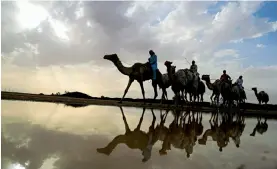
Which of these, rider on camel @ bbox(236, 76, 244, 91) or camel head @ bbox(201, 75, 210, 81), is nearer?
camel head @ bbox(201, 75, 210, 81)

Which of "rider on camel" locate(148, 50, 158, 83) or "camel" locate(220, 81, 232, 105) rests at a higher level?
"rider on camel" locate(148, 50, 158, 83)

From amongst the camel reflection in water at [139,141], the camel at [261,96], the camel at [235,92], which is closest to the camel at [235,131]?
the camel reflection in water at [139,141]

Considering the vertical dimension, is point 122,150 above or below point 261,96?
below

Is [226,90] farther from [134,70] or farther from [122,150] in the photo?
[122,150]

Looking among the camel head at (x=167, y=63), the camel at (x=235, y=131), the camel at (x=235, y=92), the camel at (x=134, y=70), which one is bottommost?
the camel at (x=235, y=131)

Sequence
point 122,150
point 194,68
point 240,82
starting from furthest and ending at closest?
1. point 240,82
2. point 194,68
3. point 122,150

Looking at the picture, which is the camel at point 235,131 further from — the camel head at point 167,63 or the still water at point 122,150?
the camel head at point 167,63

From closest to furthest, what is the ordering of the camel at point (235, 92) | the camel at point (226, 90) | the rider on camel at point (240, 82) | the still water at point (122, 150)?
the still water at point (122, 150)
the camel at point (226, 90)
the camel at point (235, 92)
the rider on camel at point (240, 82)

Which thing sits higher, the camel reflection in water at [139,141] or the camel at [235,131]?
the camel at [235,131]

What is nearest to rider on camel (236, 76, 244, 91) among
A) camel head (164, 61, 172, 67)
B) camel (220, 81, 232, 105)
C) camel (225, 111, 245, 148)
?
camel (220, 81, 232, 105)

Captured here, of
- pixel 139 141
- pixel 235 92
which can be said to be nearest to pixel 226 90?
pixel 235 92

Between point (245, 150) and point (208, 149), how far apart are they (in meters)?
0.87

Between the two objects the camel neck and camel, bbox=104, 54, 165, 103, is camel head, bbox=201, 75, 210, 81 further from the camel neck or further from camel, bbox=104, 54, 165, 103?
the camel neck

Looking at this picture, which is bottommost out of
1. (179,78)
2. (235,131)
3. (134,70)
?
(235,131)
